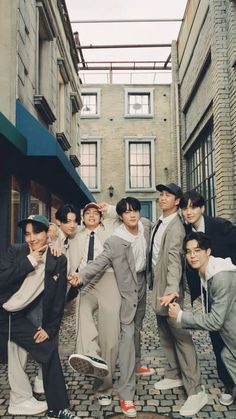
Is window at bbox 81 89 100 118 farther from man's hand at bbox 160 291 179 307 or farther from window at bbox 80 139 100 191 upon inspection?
man's hand at bbox 160 291 179 307

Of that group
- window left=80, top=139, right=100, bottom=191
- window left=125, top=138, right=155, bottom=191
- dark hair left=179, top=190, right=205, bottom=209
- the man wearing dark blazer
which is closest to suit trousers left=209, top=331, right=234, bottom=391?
the man wearing dark blazer

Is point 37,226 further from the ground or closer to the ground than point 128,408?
further from the ground

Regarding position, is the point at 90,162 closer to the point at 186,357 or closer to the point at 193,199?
the point at 193,199

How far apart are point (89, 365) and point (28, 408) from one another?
0.67m

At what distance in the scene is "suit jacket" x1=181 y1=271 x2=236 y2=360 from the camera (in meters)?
3.46

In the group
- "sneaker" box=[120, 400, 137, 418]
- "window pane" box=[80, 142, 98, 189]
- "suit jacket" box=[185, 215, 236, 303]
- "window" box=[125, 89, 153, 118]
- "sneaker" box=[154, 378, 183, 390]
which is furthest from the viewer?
"window" box=[125, 89, 153, 118]

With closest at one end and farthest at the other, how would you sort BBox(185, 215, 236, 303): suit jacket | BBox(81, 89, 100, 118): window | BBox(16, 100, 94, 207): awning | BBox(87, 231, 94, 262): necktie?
BBox(185, 215, 236, 303): suit jacket → BBox(87, 231, 94, 262): necktie → BBox(16, 100, 94, 207): awning → BBox(81, 89, 100, 118): window

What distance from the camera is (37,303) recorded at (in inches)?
156

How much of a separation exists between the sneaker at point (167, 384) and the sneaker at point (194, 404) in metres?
0.50

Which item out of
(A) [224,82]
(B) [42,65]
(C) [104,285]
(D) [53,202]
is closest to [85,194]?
(D) [53,202]

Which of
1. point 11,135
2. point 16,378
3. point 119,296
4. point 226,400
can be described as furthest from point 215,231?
point 11,135

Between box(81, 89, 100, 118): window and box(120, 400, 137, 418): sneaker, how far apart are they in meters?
19.1

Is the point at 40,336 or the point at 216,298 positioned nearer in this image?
the point at 216,298

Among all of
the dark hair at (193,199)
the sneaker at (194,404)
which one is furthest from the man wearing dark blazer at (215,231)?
the sneaker at (194,404)
